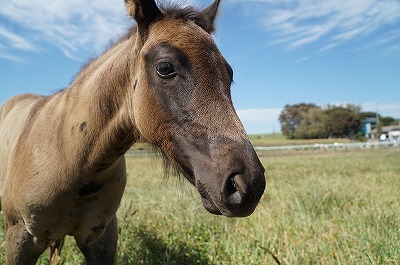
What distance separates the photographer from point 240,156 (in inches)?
70.8

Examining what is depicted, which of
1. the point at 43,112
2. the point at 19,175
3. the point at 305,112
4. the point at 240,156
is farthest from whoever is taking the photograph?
the point at 305,112

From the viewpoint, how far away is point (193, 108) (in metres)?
2.04

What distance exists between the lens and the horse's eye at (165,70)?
215 centimetres

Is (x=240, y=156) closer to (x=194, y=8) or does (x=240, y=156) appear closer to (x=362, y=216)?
(x=194, y=8)

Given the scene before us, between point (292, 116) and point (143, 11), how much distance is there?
91.6 meters

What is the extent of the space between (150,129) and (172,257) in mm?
2330

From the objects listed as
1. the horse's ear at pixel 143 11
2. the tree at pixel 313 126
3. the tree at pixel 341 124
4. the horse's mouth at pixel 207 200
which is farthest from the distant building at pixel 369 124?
the horse's mouth at pixel 207 200

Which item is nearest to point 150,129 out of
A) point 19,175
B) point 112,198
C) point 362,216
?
point 112,198

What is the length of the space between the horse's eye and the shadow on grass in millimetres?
2365

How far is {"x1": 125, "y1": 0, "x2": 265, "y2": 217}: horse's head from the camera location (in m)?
1.78

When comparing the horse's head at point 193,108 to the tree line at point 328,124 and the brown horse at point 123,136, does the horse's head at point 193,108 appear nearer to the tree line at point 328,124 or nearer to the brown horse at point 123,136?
the brown horse at point 123,136

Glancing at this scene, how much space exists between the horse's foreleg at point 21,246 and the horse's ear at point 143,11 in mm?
2085

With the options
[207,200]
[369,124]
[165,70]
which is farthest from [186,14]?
[369,124]

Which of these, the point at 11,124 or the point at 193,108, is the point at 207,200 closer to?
the point at 193,108
